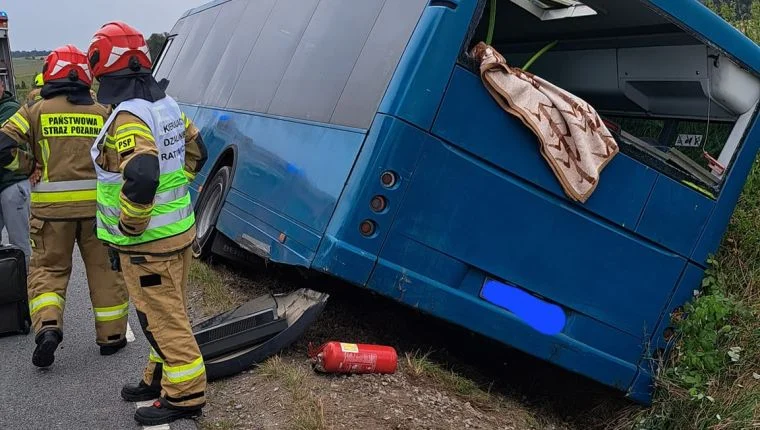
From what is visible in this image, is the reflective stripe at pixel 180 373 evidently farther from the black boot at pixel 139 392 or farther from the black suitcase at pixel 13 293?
the black suitcase at pixel 13 293

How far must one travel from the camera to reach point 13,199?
644cm

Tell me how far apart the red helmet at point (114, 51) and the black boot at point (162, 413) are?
176 cm

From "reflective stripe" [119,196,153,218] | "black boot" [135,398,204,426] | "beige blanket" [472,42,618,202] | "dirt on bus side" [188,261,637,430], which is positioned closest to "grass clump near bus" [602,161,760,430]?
"dirt on bus side" [188,261,637,430]

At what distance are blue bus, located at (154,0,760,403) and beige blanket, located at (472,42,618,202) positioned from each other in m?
0.08

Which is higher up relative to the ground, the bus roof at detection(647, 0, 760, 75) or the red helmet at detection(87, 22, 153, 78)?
the bus roof at detection(647, 0, 760, 75)

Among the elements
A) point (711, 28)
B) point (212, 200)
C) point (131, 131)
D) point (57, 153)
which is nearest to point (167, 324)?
point (131, 131)

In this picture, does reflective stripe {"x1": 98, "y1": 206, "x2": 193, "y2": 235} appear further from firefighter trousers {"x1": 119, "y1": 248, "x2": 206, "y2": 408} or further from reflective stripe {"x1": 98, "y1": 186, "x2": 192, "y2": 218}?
firefighter trousers {"x1": 119, "y1": 248, "x2": 206, "y2": 408}

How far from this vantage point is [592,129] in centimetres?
464

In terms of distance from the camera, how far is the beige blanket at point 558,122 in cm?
450

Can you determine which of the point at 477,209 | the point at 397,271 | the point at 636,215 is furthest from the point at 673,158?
the point at 397,271

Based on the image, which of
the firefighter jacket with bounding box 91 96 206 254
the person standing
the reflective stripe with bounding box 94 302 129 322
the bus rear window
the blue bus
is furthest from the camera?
the person standing

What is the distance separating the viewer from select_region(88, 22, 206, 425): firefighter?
3975mm

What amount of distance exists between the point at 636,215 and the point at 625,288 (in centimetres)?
48

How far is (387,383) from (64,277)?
2290mm
